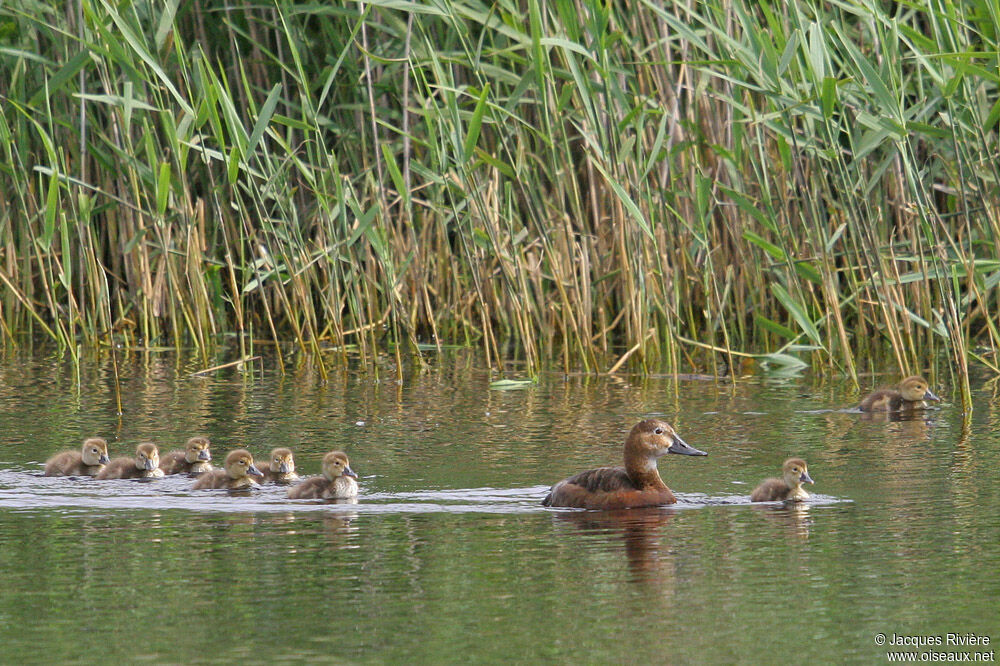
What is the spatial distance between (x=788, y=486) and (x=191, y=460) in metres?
2.79

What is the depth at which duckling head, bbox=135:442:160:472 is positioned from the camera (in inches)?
302

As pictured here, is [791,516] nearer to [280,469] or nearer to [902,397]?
[280,469]

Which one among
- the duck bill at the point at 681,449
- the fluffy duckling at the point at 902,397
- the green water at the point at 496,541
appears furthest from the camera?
the fluffy duckling at the point at 902,397

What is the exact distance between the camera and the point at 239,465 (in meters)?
7.36

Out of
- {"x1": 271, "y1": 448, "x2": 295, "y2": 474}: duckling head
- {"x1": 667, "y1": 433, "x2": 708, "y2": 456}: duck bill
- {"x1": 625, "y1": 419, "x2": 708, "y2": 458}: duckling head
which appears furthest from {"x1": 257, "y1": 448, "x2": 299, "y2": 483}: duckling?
{"x1": 667, "y1": 433, "x2": 708, "y2": 456}: duck bill

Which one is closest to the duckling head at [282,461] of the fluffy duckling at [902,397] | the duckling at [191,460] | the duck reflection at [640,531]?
the duckling at [191,460]

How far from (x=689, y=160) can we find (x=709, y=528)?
4.69 metres

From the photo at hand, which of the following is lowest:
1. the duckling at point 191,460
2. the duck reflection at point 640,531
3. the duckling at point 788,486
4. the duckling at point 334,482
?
the duck reflection at point 640,531

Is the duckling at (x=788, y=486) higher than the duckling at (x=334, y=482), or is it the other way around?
the duckling at (x=334, y=482)

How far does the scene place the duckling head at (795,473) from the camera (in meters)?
6.87

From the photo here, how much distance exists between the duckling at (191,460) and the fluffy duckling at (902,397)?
369 cm

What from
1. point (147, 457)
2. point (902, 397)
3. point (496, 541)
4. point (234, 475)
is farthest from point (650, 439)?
point (902, 397)

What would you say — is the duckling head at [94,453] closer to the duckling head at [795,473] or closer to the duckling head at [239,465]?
the duckling head at [239,465]

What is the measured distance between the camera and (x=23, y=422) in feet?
29.6
